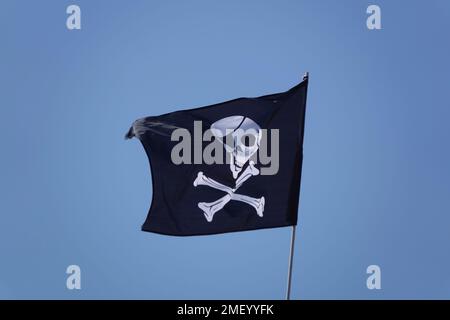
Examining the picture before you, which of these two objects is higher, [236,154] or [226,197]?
[236,154]

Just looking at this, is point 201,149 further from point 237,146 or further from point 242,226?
point 242,226

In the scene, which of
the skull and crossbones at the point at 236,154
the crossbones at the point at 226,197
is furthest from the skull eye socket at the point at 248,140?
the crossbones at the point at 226,197

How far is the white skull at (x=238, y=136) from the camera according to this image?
23.1 m

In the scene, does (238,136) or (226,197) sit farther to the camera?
(238,136)

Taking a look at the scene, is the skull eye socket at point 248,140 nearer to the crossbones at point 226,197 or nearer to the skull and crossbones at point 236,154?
Answer: the skull and crossbones at point 236,154

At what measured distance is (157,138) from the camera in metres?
23.2

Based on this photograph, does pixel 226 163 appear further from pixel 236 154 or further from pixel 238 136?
pixel 238 136

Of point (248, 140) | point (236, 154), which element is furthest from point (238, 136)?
point (236, 154)

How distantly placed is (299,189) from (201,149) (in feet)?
8.68

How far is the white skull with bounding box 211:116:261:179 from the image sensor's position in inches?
909

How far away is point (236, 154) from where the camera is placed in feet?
76.2

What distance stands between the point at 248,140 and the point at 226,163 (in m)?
0.77
